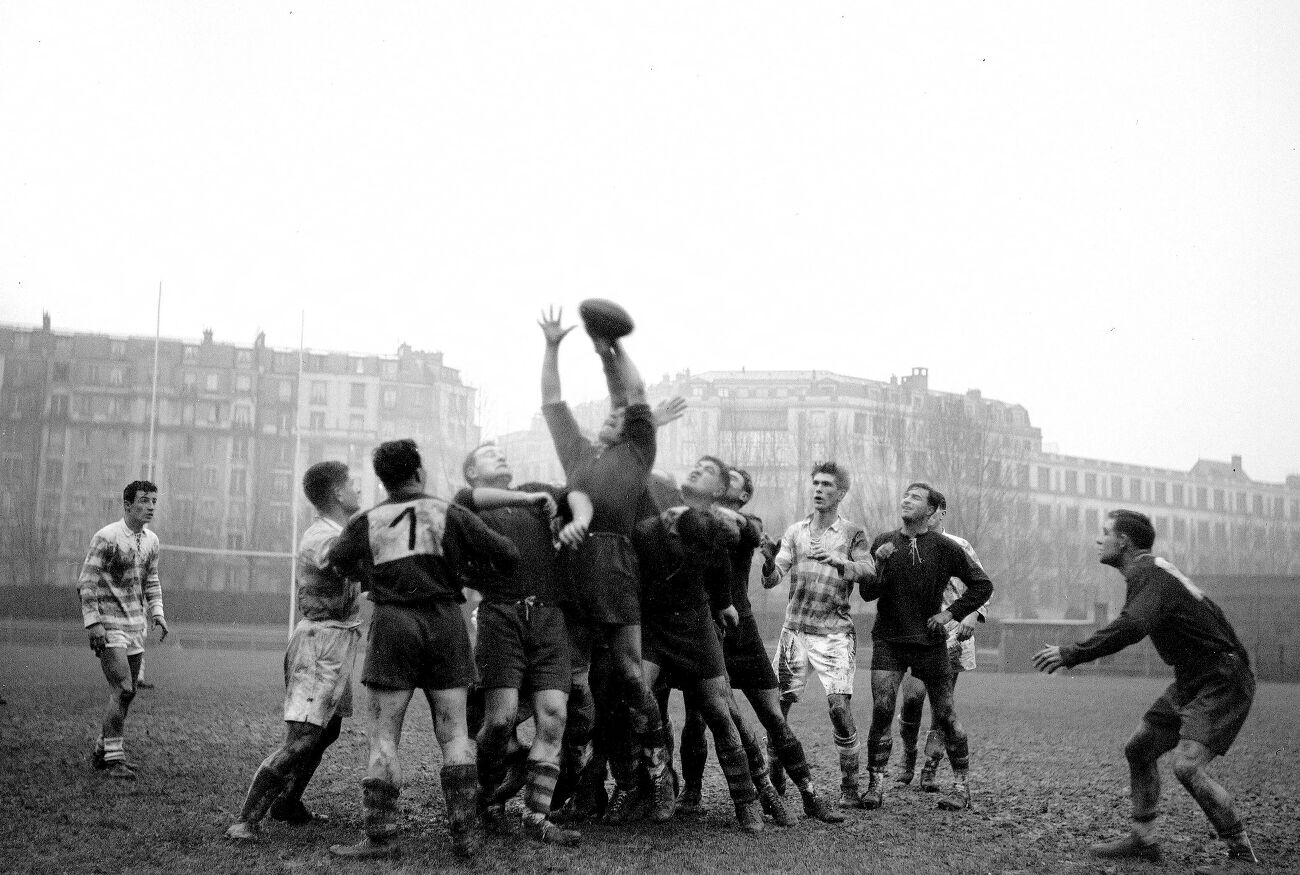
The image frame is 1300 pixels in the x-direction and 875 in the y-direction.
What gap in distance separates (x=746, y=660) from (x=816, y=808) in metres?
1.04

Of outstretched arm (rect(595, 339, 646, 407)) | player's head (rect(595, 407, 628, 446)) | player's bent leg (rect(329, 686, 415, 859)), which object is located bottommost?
player's bent leg (rect(329, 686, 415, 859))

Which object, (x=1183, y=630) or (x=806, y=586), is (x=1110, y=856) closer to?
(x=1183, y=630)

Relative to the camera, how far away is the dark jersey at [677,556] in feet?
22.8

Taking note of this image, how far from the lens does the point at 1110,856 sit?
688 cm

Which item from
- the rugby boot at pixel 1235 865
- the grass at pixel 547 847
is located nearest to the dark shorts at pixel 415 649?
the grass at pixel 547 847

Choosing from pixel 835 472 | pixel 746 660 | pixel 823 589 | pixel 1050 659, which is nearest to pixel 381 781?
pixel 746 660

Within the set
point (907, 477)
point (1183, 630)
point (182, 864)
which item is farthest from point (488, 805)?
point (907, 477)

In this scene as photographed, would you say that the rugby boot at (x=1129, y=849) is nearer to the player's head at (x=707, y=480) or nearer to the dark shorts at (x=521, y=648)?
the player's head at (x=707, y=480)

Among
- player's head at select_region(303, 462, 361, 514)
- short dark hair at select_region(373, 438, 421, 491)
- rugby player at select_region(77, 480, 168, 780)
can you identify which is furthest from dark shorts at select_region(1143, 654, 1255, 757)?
rugby player at select_region(77, 480, 168, 780)

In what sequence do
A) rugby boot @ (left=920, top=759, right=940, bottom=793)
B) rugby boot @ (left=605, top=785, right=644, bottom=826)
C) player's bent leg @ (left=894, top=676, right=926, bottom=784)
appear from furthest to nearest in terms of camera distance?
rugby boot @ (left=920, top=759, right=940, bottom=793) < player's bent leg @ (left=894, top=676, right=926, bottom=784) < rugby boot @ (left=605, top=785, right=644, bottom=826)

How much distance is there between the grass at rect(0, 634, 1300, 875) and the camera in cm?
620

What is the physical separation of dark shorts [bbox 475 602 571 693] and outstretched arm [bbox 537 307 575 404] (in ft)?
4.36

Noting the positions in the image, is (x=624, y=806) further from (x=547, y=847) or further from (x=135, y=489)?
(x=135, y=489)

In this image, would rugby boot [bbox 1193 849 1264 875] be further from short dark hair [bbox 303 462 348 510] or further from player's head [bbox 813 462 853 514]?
short dark hair [bbox 303 462 348 510]
